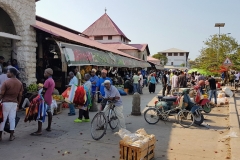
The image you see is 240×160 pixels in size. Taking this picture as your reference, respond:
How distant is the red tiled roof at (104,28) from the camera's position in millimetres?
41500

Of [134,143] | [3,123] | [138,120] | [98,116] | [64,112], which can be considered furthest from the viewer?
[64,112]

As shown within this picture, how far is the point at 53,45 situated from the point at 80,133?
7563 millimetres

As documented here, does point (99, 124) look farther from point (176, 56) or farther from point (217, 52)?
point (176, 56)

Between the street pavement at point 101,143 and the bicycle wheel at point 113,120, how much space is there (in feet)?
0.58

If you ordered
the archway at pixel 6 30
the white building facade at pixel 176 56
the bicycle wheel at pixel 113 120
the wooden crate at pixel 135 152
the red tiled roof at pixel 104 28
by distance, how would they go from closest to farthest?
the wooden crate at pixel 135 152
the bicycle wheel at pixel 113 120
the archway at pixel 6 30
the red tiled roof at pixel 104 28
the white building facade at pixel 176 56

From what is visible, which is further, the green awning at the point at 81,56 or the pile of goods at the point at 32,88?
the green awning at the point at 81,56

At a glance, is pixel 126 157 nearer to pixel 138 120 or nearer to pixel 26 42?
pixel 138 120

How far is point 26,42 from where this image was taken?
9547 mm

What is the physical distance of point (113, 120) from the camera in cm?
685

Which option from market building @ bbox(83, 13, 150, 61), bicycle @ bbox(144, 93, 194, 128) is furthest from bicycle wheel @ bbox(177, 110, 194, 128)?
market building @ bbox(83, 13, 150, 61)

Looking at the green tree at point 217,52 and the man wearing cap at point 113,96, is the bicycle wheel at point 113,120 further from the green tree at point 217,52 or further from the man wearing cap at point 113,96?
the green tree at point 217,52

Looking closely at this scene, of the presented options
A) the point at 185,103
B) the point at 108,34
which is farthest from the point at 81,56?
the point at 108,34

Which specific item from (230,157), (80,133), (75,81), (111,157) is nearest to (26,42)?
(75,81)

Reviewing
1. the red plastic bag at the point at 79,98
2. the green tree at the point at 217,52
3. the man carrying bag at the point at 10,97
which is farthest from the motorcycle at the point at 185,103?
the green tree at the point at 217,52
